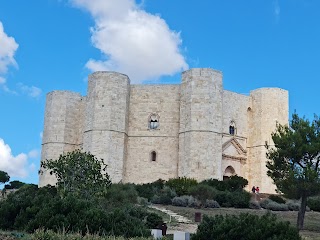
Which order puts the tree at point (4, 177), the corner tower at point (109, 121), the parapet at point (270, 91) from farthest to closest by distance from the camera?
the tree at point (4, 177) → the parapet at point (270, 91) → the corner tower at point (109, 121)

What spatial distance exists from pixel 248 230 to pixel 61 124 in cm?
3726

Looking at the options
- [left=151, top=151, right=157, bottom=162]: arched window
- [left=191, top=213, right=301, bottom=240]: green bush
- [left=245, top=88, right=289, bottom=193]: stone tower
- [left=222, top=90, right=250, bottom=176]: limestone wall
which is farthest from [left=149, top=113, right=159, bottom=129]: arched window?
[left=191, top=213, right=301, bottom=240]: green bush

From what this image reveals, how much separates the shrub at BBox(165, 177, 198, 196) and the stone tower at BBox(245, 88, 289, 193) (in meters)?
8.25

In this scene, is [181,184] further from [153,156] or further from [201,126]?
[153,156]

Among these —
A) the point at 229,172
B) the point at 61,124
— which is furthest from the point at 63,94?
the point at 229,172

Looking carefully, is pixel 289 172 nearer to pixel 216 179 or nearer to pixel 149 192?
pixel 149 192

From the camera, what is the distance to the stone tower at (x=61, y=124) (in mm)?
46325

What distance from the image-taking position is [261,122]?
149ft

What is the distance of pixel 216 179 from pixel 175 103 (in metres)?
8.02

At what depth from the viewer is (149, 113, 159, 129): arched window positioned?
44250mm

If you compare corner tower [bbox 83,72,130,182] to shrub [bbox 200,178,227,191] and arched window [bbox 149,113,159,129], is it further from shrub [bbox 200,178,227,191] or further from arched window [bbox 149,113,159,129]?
shrub [bbox 200,178,227,191]

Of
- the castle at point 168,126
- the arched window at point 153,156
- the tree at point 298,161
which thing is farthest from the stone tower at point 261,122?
the tree at point 298,161

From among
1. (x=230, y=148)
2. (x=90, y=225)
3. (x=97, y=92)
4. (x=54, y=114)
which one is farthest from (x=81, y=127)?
(x=90, y=225)

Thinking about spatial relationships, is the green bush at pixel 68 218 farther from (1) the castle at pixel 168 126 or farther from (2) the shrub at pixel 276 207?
(1) the castle at pixel 168 126
